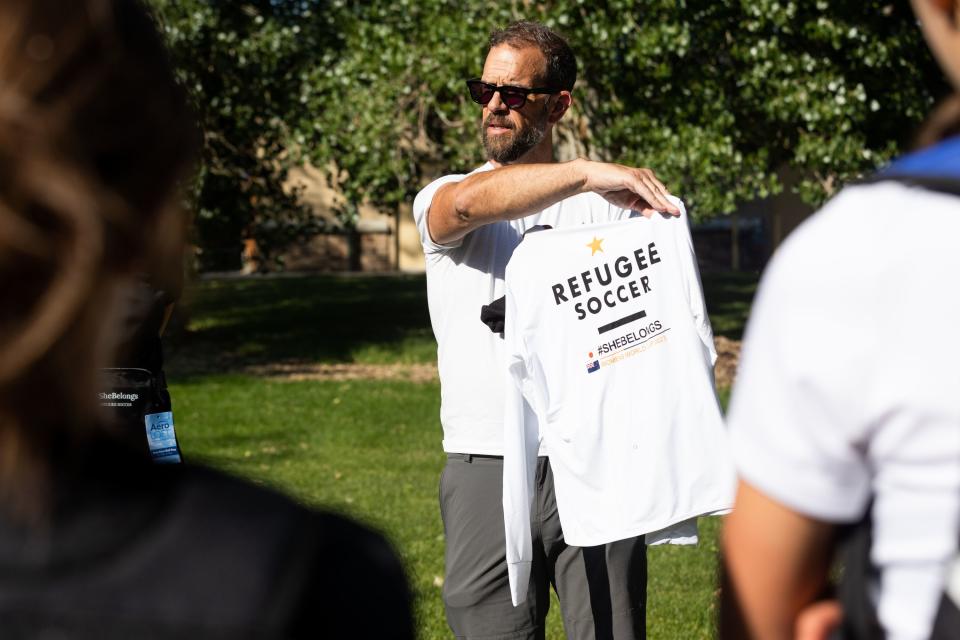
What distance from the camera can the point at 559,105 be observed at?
12.7ft

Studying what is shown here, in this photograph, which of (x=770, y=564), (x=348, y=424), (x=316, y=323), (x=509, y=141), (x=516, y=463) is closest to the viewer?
(x=770, y=564)

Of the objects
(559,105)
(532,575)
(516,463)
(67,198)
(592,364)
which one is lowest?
(532,575)

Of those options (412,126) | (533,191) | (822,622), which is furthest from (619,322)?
(412,126)

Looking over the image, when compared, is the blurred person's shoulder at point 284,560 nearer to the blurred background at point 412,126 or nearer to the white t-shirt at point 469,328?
the white t-shirt at point 469,328

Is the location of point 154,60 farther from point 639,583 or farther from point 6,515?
point 639,583

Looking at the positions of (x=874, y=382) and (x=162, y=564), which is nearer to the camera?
(x=162, y=564)

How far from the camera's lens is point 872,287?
1.26 metres

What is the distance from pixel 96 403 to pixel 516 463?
2.42 m

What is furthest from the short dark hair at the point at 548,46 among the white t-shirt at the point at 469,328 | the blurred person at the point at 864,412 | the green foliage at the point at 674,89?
the green foliage at the point at 674,89

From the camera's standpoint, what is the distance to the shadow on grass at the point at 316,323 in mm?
16359

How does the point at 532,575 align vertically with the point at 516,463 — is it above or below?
below

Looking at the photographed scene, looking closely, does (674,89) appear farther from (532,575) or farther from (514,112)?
(532,575)

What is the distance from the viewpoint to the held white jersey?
3.45 metres

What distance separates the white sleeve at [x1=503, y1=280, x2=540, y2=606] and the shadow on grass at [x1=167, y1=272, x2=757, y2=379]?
39.0 feet
